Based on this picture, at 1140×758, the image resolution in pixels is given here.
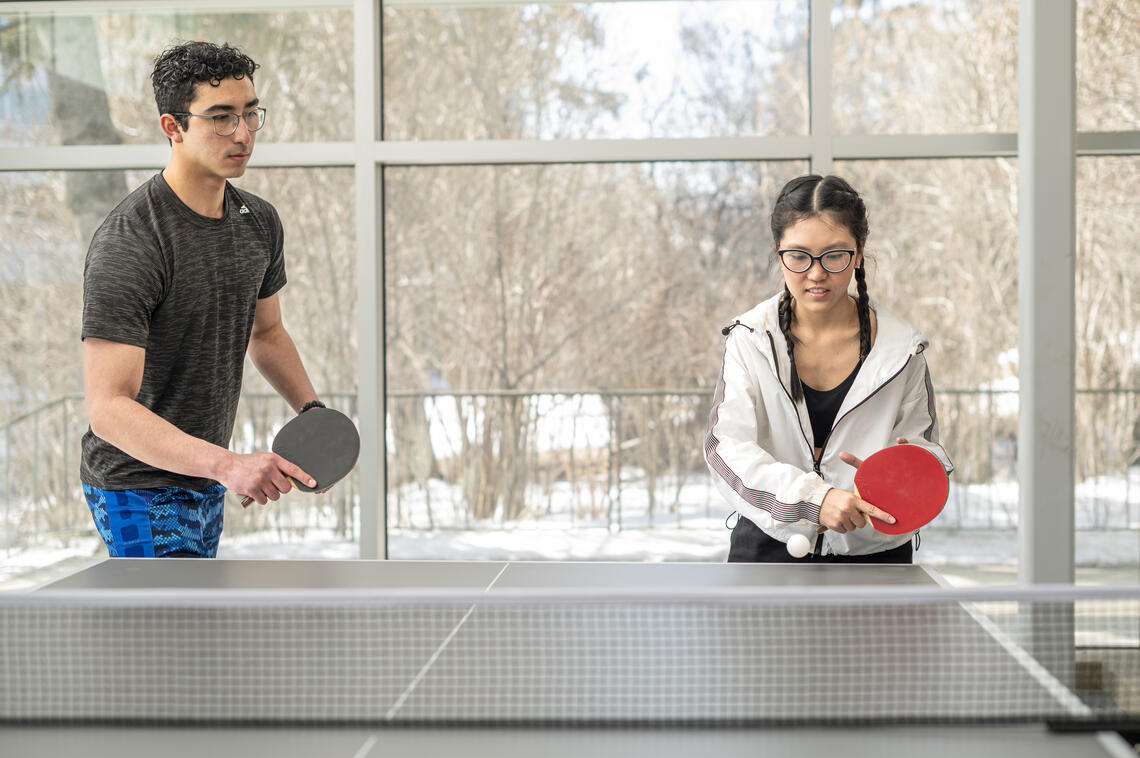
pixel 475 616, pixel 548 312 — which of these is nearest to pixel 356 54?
pixel 548 312

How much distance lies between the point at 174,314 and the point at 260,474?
51 cm

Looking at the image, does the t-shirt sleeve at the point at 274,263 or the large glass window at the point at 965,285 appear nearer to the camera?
the t-shirt sleeve at the point at 274,263

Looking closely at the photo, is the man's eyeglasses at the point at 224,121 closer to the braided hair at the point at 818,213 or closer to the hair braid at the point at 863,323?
the braided hair at the point at 818,213

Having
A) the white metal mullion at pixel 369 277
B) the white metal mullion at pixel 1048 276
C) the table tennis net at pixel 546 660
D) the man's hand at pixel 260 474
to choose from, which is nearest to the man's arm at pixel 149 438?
the man's hand at pixel 260 474

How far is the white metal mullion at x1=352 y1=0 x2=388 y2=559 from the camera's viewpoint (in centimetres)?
395

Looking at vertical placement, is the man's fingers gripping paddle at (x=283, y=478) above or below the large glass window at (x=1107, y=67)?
below

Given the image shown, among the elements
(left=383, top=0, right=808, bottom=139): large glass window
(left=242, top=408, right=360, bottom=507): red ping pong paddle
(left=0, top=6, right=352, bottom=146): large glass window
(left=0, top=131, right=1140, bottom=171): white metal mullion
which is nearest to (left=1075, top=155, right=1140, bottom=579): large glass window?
(left=0, top=131, right=1140, bottom=171): white metal mullion

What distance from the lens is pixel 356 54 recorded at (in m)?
3.95

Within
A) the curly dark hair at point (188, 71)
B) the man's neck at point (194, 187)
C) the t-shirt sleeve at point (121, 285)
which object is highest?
the curly dark hair at point (188, 71)

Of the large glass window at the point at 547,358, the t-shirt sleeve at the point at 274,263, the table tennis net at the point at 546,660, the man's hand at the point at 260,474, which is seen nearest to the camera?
the table tennis net at the point at 546,660

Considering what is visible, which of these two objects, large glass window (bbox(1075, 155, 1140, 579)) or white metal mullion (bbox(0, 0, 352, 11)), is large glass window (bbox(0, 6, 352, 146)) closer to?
white metal mullion (bbox(0, 0, 352, 11))

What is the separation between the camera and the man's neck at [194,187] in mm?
2344

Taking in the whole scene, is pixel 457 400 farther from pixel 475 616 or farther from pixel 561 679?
pixel 561 679

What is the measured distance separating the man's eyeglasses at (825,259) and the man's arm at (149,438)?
1.12m
